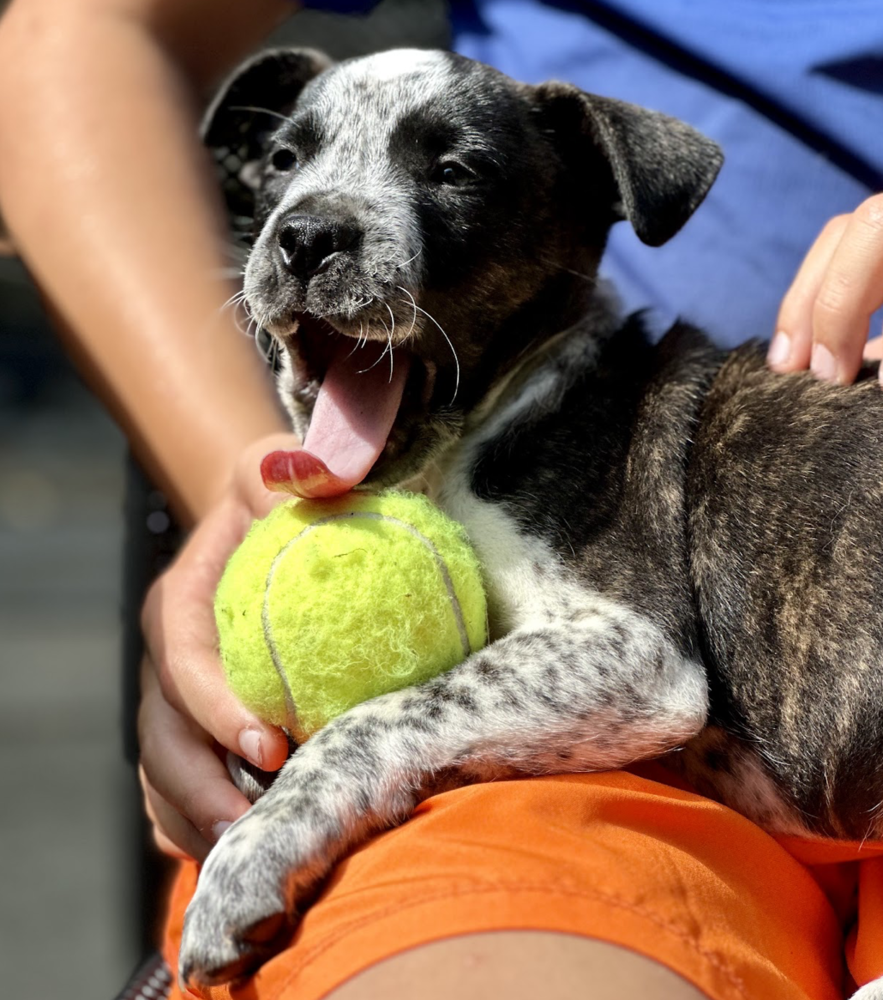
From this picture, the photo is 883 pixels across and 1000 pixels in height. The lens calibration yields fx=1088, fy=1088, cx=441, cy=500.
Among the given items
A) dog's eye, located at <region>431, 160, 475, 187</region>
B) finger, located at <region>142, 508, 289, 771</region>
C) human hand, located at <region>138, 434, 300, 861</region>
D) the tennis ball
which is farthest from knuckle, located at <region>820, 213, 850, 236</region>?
finger, located at <region>142, 508, 289, 771</region>

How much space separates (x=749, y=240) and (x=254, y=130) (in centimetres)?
142

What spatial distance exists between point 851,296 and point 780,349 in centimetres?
19

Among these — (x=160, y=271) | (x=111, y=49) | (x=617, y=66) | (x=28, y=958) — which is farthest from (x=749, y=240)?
(x=28, y=958)

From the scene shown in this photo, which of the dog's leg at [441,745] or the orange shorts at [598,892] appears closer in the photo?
the orange shorts at [598,892]

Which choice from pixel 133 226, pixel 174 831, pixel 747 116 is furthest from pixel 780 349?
pixel 133 226

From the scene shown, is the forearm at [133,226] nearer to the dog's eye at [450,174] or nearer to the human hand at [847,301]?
the dog's eye at [450,174]

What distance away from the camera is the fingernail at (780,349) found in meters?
2.34

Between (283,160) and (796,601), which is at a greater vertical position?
(283,160)

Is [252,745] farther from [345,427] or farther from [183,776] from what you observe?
[345,427]

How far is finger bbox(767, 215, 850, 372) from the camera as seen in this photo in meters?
2.34

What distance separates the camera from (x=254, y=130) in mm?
3109

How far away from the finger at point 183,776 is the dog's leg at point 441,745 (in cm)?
21

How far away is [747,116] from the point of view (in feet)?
9.60

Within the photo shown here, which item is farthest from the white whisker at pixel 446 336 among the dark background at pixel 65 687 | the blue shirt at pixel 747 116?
the dark background at pixel 65 687
